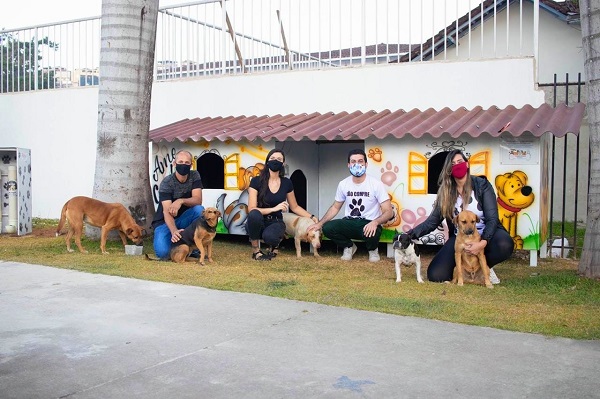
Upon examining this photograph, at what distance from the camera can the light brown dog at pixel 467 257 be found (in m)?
7.09

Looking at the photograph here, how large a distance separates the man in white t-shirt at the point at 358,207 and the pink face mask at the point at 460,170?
1.99m

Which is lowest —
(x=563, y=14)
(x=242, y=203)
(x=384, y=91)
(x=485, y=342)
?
(x=485, y=342)

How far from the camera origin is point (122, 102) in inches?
411

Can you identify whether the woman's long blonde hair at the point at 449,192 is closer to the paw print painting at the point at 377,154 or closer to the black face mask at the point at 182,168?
the paw print painting at the point at 377,154

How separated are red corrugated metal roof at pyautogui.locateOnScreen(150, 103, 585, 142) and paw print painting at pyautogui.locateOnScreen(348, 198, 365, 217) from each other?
0.91 metres

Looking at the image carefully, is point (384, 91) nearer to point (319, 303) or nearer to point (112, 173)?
point (112, 173)

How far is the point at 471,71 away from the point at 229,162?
4115 millimetres

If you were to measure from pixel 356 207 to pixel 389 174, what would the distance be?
79cm

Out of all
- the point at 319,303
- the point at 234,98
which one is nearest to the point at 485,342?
the point at 319,303

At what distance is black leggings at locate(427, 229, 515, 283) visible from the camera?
24.1ft

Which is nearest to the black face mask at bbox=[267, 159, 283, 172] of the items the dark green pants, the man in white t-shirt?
the man in white t-shirt

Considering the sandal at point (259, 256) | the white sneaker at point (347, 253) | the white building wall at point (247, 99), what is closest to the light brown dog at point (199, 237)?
the sandal at point (259, 256)

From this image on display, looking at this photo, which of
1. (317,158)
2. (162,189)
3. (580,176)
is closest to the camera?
(162,189)

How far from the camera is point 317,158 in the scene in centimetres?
1234
